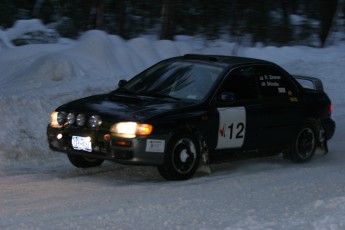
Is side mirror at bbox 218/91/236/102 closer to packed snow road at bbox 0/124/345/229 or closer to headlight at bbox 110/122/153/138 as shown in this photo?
packed snow road at bbox 0/124/345/229

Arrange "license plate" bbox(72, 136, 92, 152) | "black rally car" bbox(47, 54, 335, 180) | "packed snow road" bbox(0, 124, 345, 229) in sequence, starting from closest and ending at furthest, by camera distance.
→ "packed snow road" bbox(0, 124, 345, 229)
"black rally car" bbox(47, 54, 335, 180)
"license plate" bbox(72, 136, 92, 152)

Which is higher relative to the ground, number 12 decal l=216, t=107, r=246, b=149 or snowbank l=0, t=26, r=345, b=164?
number 12 decal l=216, t=107, r=246, b=149

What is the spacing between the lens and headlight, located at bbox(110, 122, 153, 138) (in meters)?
7.16

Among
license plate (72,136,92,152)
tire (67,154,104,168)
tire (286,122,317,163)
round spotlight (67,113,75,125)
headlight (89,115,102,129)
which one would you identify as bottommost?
tire (67,154,104,168)

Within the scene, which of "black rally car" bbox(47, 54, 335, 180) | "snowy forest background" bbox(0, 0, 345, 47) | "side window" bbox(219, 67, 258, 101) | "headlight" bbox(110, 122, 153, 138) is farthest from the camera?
"snowy forest background" bbox(0, 0, 345, 47)

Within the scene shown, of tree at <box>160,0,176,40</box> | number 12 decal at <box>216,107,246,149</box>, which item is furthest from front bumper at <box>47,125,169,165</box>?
tree at <box>160,0,176,40</box>

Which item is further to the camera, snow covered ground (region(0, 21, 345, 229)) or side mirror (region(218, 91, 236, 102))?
side mirror (region(218, 91, 236, 102))

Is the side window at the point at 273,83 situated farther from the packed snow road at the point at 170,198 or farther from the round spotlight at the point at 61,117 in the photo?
the round spotlight at the point at 61,117

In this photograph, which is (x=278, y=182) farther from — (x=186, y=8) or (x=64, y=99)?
(x=186, y=8)

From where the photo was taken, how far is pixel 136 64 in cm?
1528

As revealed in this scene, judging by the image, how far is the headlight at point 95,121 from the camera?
7.33m

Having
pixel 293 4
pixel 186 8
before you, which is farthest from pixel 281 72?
pixel 293 4

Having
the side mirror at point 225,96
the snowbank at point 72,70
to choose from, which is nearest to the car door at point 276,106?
the side mirror at point 225,96

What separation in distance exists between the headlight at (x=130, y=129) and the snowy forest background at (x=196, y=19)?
1364cm
